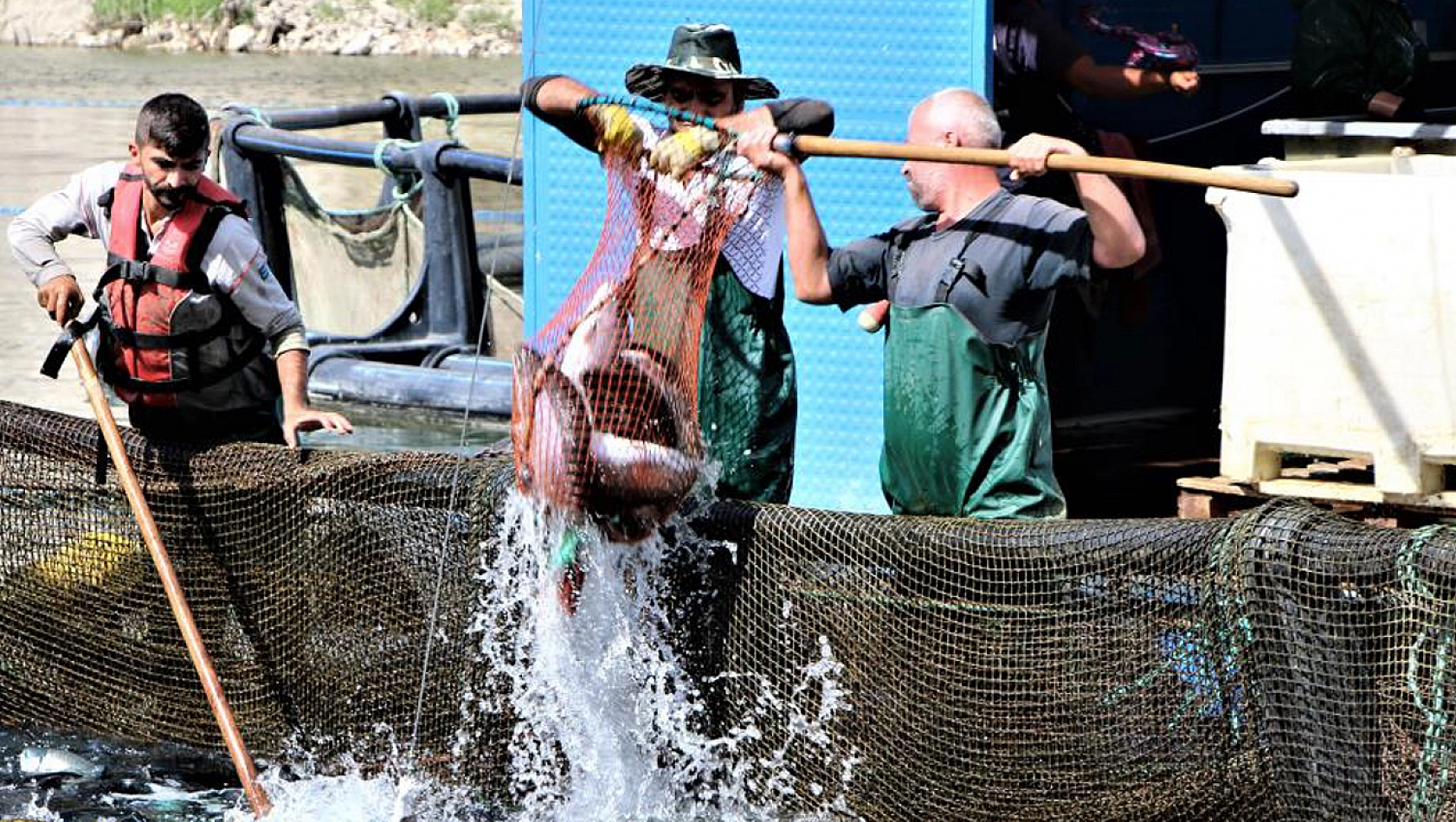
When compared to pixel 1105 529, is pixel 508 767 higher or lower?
lower

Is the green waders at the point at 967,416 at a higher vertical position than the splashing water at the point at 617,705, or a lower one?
higher

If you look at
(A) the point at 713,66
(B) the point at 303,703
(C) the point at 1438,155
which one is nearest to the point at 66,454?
(B) the point at 303,703

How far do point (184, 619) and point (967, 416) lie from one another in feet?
6.98

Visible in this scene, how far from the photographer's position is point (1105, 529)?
4898 millimetres

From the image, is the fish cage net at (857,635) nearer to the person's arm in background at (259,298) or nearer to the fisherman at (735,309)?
the person's arm in background at (259,298)

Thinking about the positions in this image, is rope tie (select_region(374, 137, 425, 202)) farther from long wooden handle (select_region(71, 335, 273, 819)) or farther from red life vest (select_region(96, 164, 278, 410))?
long wooden handle (select_region(71, 335, 273, 819))

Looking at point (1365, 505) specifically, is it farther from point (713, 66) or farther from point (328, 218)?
point (328, 218)

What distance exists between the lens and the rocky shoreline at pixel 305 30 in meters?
48.0

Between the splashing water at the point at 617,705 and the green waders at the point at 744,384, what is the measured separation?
0.54 meters

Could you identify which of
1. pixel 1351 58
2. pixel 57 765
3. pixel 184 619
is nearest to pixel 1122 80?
pixel 1351 58

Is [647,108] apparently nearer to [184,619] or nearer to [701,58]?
[701,58]

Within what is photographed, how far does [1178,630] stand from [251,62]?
134 ft

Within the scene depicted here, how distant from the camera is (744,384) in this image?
19.1ft

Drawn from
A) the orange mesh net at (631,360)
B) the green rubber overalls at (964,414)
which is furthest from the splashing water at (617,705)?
the green rubber overalls at (964,414)
